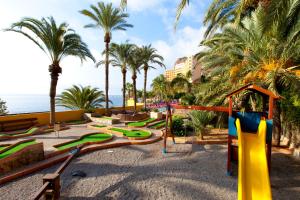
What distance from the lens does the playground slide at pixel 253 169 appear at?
4246 mm

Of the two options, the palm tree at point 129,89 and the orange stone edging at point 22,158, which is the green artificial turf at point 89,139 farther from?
the palm tree at point 129,89

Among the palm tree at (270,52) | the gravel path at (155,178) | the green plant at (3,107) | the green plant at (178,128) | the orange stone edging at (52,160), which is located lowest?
the gravel path at (155,178)

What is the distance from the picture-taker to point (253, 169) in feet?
15.7

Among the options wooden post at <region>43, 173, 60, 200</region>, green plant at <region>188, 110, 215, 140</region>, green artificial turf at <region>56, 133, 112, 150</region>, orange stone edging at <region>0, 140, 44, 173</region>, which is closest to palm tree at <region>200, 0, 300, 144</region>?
green plant at <region>188, 110, 215, 140</region>

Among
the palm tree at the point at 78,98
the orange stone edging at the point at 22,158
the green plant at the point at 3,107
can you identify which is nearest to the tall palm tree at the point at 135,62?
the palm tree at the point at 78,98

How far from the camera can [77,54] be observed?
49.1 ft

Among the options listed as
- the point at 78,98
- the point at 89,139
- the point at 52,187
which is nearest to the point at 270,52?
the point at 52,187

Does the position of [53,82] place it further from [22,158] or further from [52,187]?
[52,187]

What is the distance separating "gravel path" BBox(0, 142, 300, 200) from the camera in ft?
15.8

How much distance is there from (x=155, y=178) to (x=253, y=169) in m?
2.66

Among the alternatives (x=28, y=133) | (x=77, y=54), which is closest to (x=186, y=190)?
(x=28, y=133)

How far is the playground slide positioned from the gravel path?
1.95 ft

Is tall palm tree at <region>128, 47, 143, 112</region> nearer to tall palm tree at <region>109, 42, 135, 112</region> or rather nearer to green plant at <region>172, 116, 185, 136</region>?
tall palm tree at <region>109, 42, 135, 112</region>

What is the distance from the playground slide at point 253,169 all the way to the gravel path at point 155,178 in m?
0.59
